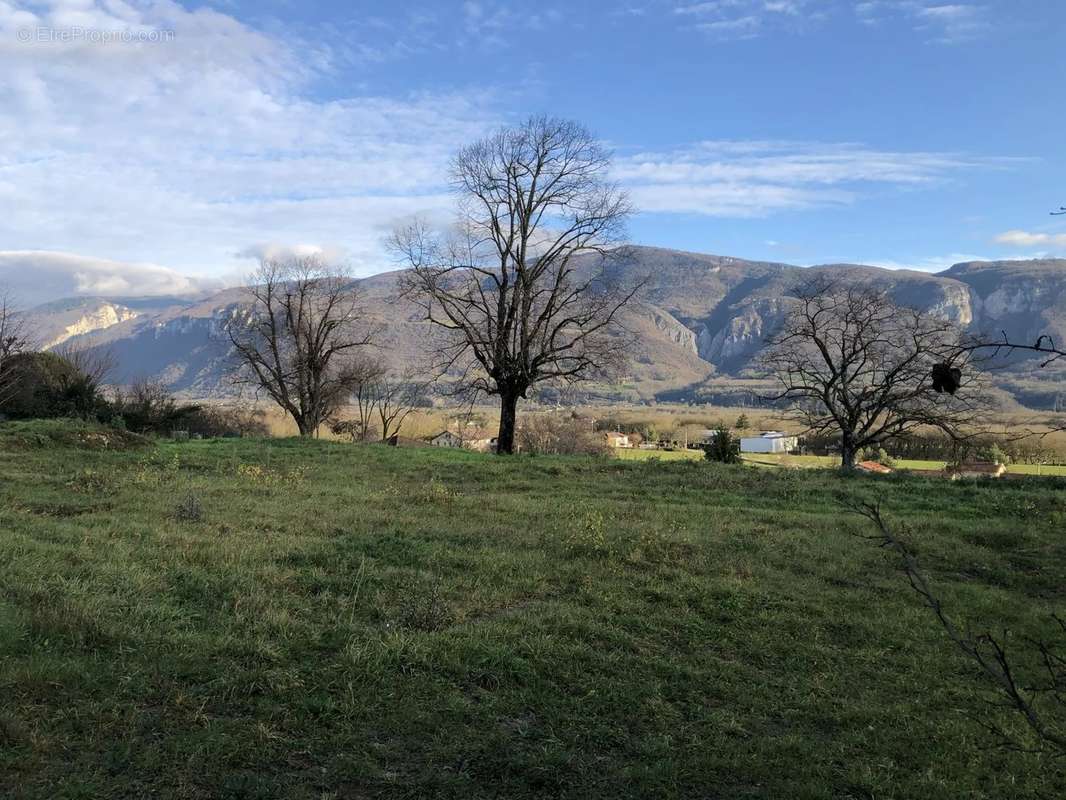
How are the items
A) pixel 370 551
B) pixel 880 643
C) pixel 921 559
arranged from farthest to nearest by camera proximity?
pixel 921 559, pixel 370 551, pixel 880 643

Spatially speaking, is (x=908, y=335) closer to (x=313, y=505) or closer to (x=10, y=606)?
(x=313, y=505)

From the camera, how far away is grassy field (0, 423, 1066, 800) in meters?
3.72

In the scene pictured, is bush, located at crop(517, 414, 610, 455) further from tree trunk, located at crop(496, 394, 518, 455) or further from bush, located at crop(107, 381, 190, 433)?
tree trunk, located at crop(496, 394, 518, 455)

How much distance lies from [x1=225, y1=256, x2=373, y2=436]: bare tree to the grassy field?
89.6 feet

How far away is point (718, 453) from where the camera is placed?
23.0 metres

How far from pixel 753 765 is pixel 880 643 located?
305 cm

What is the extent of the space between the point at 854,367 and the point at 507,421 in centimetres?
1523

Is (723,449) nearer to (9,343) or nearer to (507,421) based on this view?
(507,421)

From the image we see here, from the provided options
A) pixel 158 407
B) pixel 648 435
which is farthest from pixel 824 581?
pixel 648 435

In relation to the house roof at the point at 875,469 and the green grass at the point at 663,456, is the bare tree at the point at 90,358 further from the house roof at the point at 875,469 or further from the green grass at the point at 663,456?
the house roof at the point at 875,469

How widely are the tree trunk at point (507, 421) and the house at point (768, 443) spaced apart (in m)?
35.4

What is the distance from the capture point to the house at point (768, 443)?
5662 cm

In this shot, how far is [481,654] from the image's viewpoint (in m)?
5.18

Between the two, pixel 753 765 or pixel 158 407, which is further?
pixel 158 407
